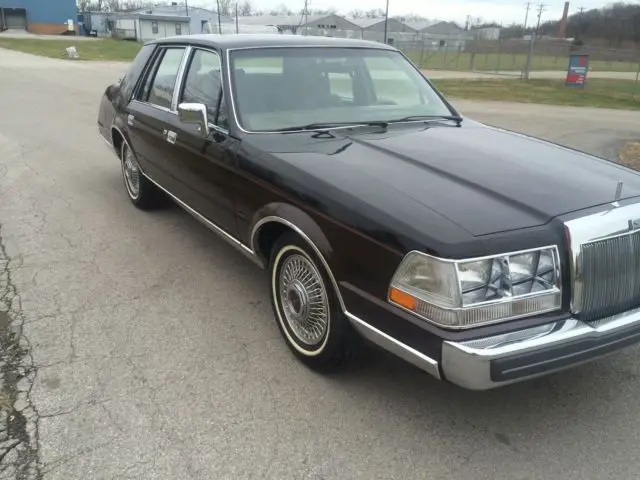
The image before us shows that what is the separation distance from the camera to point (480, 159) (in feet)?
10.9

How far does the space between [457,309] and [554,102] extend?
1725cm

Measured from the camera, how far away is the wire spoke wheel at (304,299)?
10.2 feet

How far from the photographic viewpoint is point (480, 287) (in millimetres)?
2432

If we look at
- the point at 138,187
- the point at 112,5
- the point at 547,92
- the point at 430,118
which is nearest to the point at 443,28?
the point at 112,5

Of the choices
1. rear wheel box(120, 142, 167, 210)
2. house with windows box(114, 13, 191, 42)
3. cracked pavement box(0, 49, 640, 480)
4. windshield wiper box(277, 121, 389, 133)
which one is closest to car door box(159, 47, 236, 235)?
windshield wiper box(277, 121, 389, 133)

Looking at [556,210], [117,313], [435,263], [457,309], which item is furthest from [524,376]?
[117,313]

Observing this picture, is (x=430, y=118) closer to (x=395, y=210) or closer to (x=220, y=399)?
(x=395, y=210)

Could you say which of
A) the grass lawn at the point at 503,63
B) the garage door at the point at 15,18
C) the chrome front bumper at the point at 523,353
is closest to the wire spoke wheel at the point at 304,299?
the chrome front bumper at the point at 523,353

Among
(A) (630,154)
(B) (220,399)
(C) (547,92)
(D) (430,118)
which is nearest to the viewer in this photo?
(B) (220,399)

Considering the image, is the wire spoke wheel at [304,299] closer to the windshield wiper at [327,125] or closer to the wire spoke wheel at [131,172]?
the windshield wiper at [327,125]

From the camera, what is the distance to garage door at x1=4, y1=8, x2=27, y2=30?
223 feet

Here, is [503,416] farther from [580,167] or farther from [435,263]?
[580,167]

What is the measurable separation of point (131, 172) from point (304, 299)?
3516 mm

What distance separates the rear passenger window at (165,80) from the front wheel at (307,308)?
2.09 metres
